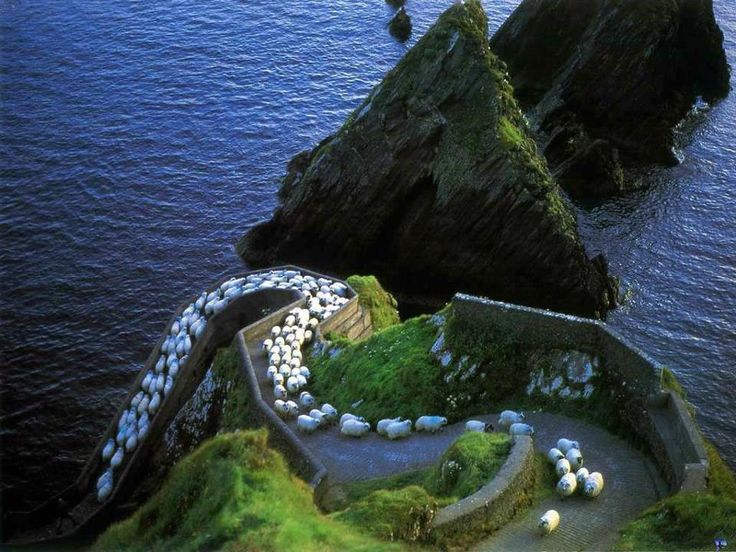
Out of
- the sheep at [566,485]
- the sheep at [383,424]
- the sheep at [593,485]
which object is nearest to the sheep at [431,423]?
the sheep at [383,424]

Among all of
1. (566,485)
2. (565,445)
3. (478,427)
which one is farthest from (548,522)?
(478,427)

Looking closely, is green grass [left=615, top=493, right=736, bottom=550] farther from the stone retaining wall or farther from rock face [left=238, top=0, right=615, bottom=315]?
rock face [left=238, top=0, right=615, bottom=315]

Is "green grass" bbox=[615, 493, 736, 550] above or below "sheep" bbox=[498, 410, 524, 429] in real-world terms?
above

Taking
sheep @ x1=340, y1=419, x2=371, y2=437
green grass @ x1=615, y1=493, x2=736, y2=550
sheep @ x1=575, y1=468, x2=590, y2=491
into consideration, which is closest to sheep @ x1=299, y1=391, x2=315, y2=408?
sheep @ x1=340, y1=419, x2=371, y2=437

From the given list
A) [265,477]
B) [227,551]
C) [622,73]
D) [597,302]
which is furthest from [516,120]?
[227,551]

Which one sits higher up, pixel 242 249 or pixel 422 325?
pixel 422 325

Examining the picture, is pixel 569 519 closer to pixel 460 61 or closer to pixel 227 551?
pixel 227 551

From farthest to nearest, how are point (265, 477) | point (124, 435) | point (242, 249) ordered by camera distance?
point (242, 249), point (124, 435), point (265, 477)
